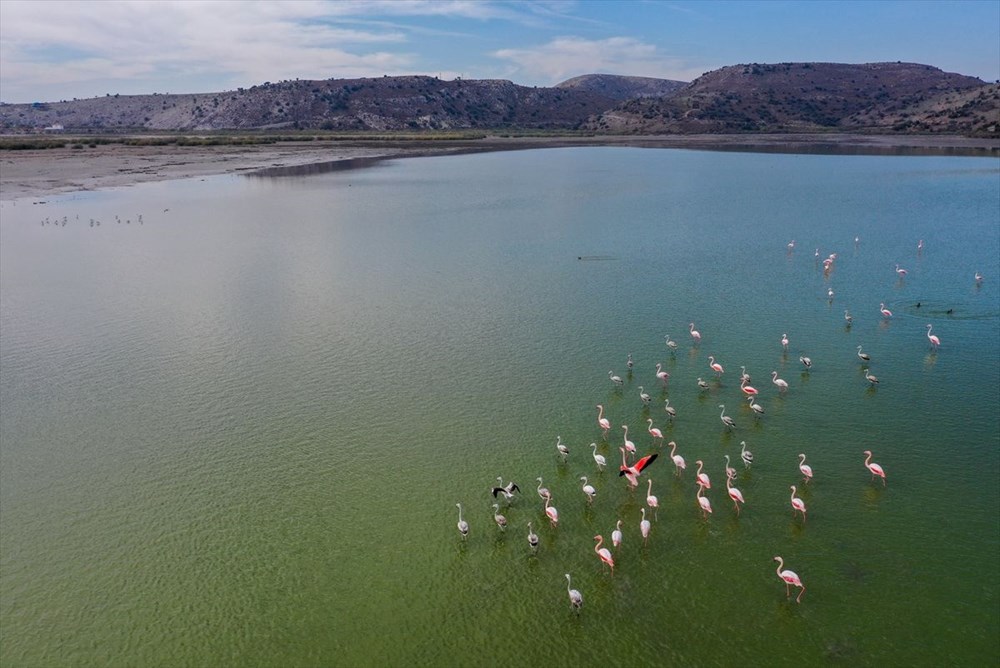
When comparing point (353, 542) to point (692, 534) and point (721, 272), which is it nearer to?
point (692, 534)

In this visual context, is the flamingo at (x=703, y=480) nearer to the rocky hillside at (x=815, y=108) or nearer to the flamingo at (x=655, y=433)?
the flamingo at (x=655, y=433)

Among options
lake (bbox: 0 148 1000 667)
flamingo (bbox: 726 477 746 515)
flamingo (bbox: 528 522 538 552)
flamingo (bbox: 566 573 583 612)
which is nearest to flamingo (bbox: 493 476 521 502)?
lake (bbox: 0 148 1000 667)

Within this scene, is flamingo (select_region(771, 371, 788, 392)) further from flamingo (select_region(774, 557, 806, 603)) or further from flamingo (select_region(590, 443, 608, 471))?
flamingo (select_region(774, 557, 806, 603))

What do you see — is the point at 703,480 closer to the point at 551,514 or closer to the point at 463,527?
the point at 551,514

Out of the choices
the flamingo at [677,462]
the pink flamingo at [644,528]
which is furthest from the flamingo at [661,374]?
the pink flamingo at [644,528]

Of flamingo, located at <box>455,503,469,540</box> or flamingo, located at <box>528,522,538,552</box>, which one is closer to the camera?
flamingo, located at <box>528,522,538,552</box>

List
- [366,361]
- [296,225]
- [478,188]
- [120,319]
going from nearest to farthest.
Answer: [366,361] → [120,319] → [296,225] → [478,188]

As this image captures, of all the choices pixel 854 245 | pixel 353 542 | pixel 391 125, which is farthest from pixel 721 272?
pixel 391 125
